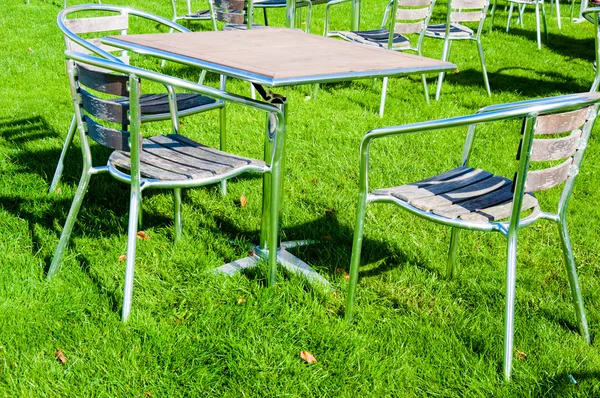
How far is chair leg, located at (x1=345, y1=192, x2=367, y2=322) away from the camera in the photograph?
8.21ft

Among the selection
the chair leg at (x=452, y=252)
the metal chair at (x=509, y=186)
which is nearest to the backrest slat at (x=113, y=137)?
the metal chair at (x=509, y=186)

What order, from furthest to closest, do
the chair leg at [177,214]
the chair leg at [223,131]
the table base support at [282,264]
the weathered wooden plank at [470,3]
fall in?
the weathered wooden plank at [470,3] < the chair leg at [223,131] < the chair leg at [177,214] < the table base support at [282,264]

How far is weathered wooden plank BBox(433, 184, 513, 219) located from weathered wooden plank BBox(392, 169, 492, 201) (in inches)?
4.8

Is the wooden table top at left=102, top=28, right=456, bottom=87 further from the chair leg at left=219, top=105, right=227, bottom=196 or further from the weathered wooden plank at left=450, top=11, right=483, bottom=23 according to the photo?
the weathered wooden plank at left=450, top=11, right=483, bottom=23

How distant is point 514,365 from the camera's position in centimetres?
250

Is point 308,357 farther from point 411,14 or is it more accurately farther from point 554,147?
point 411,14

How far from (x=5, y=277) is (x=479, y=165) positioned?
3075 mm

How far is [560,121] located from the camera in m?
2.21

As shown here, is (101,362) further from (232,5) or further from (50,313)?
(232,5)

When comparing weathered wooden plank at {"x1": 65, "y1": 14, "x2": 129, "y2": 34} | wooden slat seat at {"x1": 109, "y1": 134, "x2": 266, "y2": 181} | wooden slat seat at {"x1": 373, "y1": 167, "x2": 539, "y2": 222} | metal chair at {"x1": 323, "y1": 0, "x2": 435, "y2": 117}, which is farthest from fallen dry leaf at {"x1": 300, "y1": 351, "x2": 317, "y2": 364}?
metal chair at {"x1": 323, "y1": 0, "x2": 435, "y2": 117}

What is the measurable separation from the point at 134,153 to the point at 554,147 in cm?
A: 145

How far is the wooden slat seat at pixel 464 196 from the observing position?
2398 millimetres

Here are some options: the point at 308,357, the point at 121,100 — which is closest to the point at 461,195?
the point at 308,357

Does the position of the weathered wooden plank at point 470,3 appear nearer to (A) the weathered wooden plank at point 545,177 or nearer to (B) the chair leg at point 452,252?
(B) the chair leg at point 452,252
